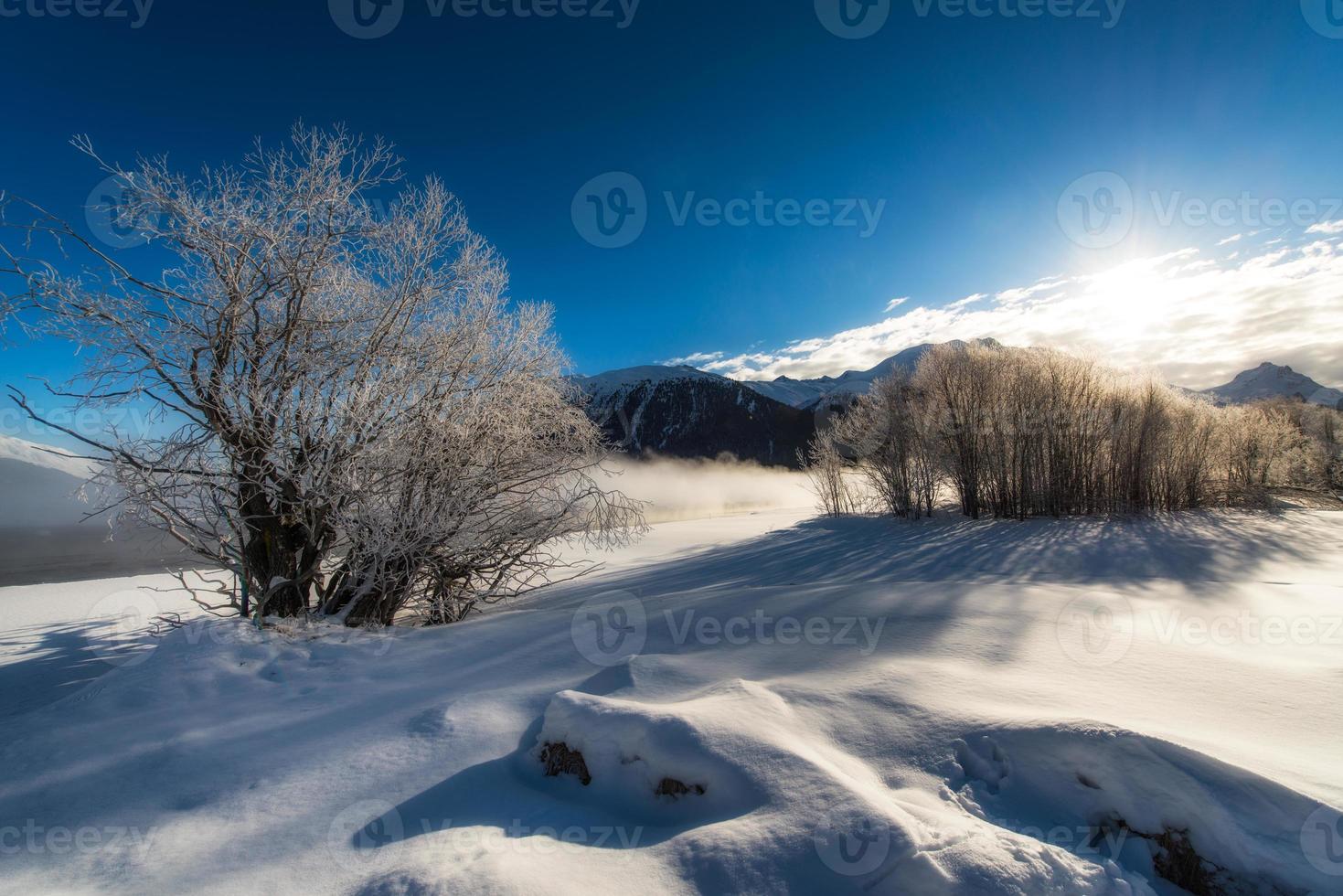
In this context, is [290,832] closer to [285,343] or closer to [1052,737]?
[1052,737]

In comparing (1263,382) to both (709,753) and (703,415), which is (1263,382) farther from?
(709,753)

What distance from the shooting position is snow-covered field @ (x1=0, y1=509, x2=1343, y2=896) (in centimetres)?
184

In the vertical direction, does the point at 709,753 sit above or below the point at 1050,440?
below

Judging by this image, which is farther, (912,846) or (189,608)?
(189,608)

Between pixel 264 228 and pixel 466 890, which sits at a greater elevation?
pixel 264 228

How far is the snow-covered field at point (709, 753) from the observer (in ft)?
6.05

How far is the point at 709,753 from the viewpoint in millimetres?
2324

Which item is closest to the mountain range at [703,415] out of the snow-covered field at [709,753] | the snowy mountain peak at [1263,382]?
the snowy mountain peak at [1263,382]

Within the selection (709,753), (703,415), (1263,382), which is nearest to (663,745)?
(709,753)

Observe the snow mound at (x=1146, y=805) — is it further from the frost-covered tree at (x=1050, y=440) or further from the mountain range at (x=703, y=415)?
the mountain range at (x=703, y=415)

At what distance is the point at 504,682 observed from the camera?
12.6ft

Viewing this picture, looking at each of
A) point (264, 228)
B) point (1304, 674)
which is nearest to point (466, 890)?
point (1304, 674)

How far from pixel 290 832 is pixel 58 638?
6.01m

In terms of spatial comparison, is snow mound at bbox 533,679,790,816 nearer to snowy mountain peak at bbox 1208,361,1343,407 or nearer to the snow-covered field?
the snow-covered field
